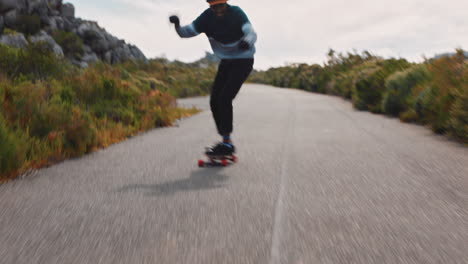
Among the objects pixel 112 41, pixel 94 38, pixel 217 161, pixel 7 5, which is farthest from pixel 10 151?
pixel 112 41

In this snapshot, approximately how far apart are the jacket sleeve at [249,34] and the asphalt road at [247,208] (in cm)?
143

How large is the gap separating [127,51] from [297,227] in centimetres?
4633

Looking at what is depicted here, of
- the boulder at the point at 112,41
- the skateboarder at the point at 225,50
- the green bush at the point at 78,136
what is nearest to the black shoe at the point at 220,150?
the skateboarder at the point at 225,50

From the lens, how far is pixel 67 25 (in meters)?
43.5

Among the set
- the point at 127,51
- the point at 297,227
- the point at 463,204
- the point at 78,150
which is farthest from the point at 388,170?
the point at 127,51

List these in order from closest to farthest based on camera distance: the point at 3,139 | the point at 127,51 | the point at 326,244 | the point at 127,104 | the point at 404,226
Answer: the point at 326,244, the point at 404,226, the point at 3,139, the point at 127,104, the point at 127,51

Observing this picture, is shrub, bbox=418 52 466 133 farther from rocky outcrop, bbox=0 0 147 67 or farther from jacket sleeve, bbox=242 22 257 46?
rocky outcrop, bbox=0 0 147 67

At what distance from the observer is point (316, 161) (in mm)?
5281

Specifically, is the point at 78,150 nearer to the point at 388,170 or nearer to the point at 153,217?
the point at 153,217

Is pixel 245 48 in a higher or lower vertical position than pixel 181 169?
higher

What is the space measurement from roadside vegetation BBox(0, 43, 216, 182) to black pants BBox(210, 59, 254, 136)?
184 cm

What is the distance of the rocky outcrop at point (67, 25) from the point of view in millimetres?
36312

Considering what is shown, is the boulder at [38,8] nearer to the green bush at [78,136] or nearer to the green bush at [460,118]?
the green bush at [78,136]

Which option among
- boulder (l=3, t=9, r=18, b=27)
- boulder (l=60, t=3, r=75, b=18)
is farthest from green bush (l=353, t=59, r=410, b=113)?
boulder (l=60, t=3, r=75, b=18)
